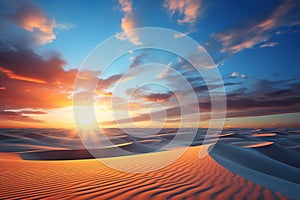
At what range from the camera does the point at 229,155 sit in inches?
452

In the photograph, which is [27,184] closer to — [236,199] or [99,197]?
[99,197]

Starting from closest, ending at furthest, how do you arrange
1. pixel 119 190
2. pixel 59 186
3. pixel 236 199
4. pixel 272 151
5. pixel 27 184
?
pixel 236 199 → pixel 119 190 → pixel 59 186 → pixel 27 184 → pixel 272 151

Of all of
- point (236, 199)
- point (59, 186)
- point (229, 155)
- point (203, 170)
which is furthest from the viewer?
point (229, 155)

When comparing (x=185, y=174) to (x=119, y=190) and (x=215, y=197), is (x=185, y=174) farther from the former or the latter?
(x=119, y=190)

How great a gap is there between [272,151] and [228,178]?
45.0 ft

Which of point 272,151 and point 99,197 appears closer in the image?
point 99,197

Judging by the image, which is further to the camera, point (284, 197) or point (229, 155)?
point (229, 155)

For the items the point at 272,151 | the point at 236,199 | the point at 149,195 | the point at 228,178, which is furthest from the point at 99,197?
the point at 272,151


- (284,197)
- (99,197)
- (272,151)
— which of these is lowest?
(272,151)

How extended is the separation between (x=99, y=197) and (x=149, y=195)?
36.4 inches

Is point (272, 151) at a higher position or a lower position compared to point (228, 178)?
lower

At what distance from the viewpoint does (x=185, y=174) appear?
17.0 feet

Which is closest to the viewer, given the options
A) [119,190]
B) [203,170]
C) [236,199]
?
[236,199]

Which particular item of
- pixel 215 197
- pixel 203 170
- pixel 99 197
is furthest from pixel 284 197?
pixel 99 197
